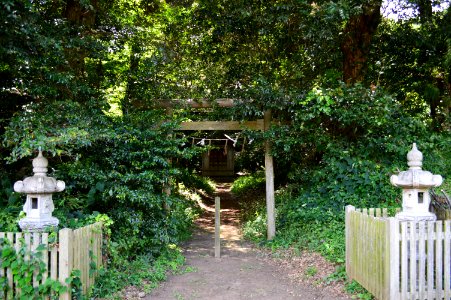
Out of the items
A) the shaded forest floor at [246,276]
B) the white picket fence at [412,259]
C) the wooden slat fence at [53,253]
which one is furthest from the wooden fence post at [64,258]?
the white picket fence at [412,259]

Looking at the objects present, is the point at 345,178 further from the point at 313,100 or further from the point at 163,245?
the point at 163,245

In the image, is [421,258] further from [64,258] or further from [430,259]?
[64,258]

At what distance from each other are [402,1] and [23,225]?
1049cm

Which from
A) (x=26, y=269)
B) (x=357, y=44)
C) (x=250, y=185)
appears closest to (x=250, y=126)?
(x=357, y=44)

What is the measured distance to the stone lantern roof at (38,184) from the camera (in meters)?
5.36

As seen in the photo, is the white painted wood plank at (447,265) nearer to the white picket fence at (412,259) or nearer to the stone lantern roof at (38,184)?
the white picket fence at (412,259)

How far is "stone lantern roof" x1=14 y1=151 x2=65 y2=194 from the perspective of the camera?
5.36 meters

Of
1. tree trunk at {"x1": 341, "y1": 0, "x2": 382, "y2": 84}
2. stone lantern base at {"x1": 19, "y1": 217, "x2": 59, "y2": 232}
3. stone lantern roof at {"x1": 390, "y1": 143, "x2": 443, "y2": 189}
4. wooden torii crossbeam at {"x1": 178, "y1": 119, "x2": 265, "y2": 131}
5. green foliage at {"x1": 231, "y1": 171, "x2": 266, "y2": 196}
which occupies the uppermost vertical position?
tree trunk at {"x1": 341, "y1": 0, "x2": 382, "y2": 84}

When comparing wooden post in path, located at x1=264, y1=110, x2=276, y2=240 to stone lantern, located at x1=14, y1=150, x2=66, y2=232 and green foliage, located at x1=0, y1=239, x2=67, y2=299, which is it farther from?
green foliage, located at x1=0, y1=239, x2=67, y2=299

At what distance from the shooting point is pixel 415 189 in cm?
520

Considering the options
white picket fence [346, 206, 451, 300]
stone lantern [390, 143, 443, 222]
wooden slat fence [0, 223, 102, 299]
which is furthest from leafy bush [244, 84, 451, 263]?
wooden slat fence [0, 223, 102, 299]

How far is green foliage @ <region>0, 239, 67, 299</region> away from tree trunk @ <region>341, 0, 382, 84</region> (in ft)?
27.2

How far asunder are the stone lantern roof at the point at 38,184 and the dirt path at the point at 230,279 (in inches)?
86.6

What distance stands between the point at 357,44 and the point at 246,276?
22.7ft
